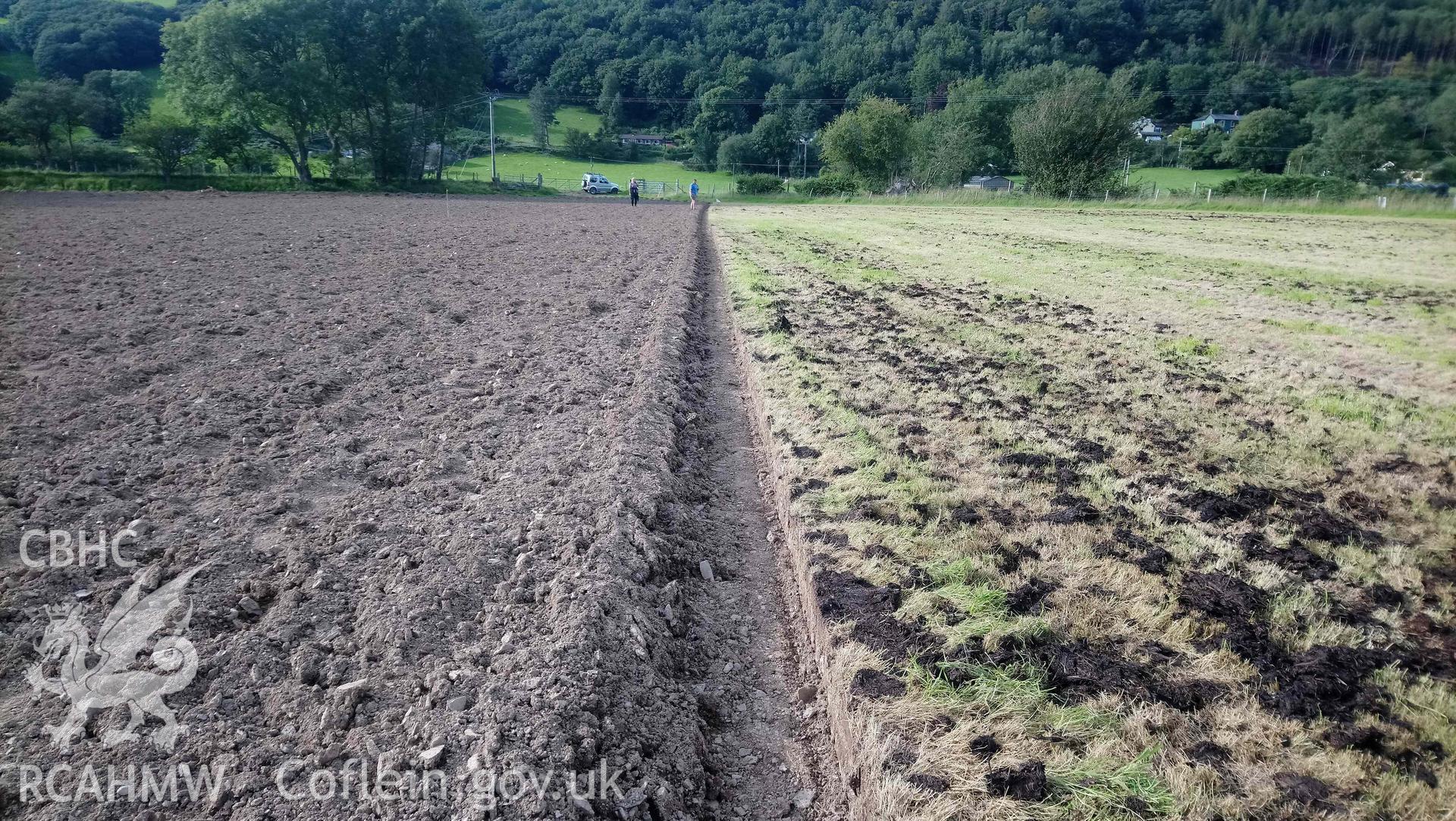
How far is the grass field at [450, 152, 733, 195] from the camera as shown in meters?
80.8

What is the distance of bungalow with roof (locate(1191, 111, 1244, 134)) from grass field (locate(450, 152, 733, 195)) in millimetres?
77236

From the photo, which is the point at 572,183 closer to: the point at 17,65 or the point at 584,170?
the point at 584,170

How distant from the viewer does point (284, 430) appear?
6.10 m

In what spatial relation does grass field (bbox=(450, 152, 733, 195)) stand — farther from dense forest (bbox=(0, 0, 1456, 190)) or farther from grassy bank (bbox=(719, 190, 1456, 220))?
grassy bank (bbox=(719, 190, 1456, 220))

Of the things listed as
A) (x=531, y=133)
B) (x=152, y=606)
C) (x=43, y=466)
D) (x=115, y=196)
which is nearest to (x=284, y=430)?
(x=43, y=466)

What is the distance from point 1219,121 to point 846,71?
109069 mm

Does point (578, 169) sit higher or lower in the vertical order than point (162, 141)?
higher

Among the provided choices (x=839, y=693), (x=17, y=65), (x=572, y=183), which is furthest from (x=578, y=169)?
(x=839, y=693)

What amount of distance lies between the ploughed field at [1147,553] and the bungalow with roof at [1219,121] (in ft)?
3.14

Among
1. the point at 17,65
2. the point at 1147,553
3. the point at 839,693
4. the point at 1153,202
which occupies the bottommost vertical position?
the point at 839,693

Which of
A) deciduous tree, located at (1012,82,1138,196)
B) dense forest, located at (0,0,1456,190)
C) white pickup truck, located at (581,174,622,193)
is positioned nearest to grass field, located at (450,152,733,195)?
dense forest, located at (0,0,1456,190)

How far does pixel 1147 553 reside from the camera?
440cm

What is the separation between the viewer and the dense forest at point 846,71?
274 centimetres

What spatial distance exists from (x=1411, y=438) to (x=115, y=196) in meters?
46.4
